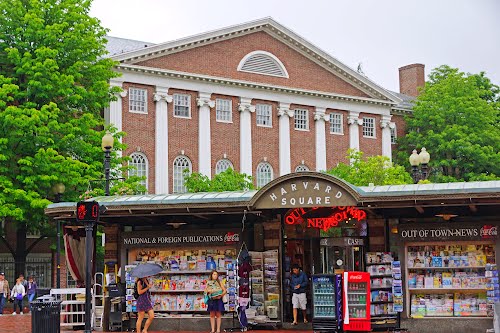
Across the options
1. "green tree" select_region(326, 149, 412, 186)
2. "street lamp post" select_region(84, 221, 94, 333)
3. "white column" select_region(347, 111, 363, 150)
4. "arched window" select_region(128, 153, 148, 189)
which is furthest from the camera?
"white column" select_region(347, 111, 363, 150)

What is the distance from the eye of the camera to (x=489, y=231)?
2155 centimetres

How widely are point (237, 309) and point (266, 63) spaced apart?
37.6 metres

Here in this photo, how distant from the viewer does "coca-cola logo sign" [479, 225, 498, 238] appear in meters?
21.5

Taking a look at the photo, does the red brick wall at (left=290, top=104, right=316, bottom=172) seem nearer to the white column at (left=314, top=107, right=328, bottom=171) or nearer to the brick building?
the brick building

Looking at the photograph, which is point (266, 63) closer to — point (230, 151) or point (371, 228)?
point (230, 151)

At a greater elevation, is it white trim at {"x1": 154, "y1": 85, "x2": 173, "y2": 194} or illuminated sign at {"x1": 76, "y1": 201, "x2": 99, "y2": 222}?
white trim at {"x1": 154, "y1": 85, "x2": 173, "y2": 194}

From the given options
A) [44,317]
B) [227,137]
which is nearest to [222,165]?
[227,137]

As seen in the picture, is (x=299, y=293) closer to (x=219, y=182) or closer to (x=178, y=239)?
(x=178, y=239)

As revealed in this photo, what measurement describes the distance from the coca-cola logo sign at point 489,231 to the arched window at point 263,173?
36189 millimetres

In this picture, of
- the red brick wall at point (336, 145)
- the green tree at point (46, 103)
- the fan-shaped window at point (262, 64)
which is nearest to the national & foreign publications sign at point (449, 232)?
the green tree at point (46, 103)

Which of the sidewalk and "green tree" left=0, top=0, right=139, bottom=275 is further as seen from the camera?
"green tree" left=0, top=0, right=139, bottom=275

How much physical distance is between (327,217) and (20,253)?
2330 centimetres

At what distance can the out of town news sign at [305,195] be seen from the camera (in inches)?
839

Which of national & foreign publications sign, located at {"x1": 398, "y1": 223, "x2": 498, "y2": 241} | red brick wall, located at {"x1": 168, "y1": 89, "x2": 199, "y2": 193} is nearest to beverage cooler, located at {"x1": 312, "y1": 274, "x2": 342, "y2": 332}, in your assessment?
national & foreign publications sign, located at {"x1": 398, "y1": 223, "x2": 498, "y2": 241}
